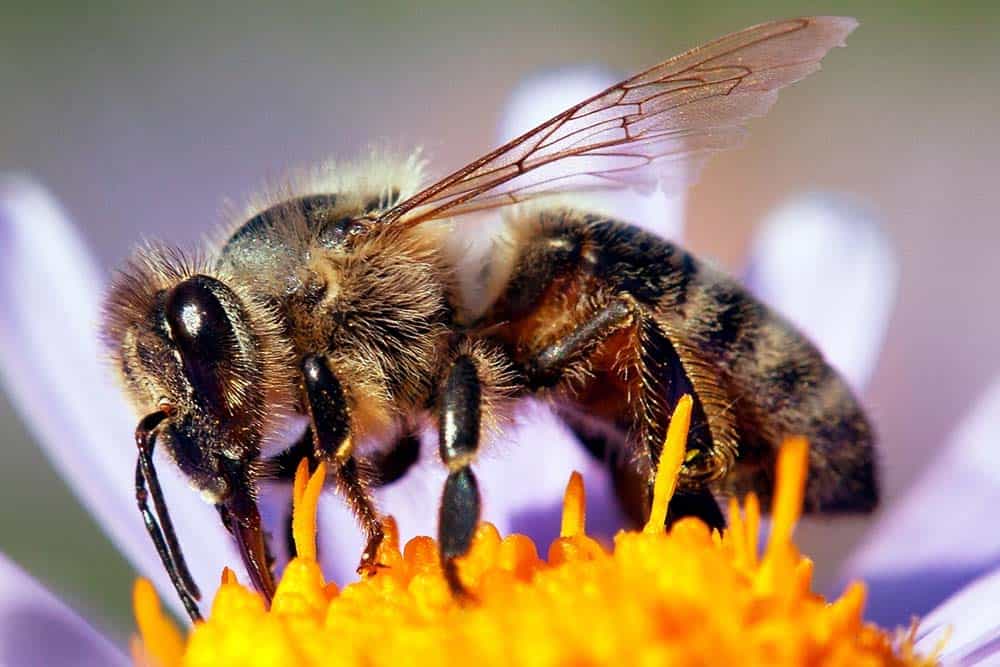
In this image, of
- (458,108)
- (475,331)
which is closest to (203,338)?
(475,331)

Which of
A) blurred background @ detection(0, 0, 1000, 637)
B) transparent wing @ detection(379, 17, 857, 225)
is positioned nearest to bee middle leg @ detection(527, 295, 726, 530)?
transparent wing @ detection(379, 17, 857, 225)

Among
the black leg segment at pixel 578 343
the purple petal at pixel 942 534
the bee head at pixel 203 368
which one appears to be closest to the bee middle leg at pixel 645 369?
the black leg segment at pixel 578 343

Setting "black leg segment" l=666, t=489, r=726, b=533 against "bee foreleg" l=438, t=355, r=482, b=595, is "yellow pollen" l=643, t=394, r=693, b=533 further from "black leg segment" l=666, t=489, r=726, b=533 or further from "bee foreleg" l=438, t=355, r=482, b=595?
"bee foreleg" l=438, t=355, r=482, b=595

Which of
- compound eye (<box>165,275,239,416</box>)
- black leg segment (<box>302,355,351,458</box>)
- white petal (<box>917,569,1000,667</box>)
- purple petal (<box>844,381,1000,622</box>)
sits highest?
compound eye (<box>165,275,239,416</box>)

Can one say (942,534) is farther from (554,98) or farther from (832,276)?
(554,98)

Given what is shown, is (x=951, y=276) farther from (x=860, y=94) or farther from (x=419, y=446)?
(x=419, y=446)

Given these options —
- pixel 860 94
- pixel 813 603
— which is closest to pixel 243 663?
pixel 813 603
